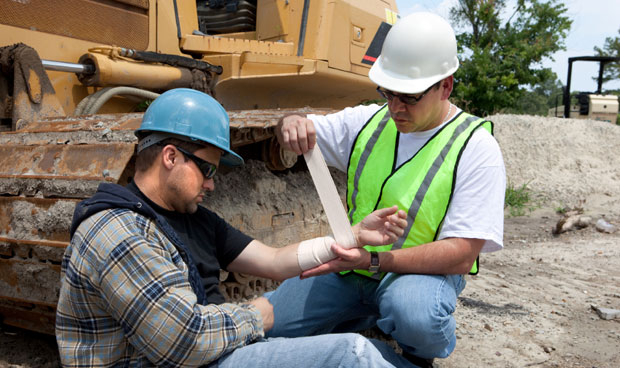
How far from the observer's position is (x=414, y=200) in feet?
7.91

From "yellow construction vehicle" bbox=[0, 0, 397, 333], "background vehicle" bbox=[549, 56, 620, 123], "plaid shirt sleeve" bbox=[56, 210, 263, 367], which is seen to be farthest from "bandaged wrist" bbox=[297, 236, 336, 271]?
"background vehicle" bbox=[549, 56, 620, 123]

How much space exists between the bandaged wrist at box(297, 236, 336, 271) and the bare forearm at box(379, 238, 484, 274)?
22 centimetres

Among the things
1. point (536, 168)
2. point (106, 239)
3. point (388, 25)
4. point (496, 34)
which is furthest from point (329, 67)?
point (496, 34)

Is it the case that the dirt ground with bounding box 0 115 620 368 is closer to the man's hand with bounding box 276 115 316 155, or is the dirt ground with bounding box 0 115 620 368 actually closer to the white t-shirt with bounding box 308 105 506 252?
the white t-shirt with bounding box 308 105 506 252

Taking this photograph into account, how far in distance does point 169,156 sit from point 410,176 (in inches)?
41.2

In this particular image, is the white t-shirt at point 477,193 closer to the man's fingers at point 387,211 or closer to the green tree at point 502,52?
the man's fingers at point 387,211

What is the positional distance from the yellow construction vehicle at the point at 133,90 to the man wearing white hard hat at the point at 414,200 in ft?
2.07

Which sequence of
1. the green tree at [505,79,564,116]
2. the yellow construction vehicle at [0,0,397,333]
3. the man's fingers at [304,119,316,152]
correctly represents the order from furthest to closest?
the green tree at [505,79,564,116], the yellow construction vehicle at [0,0,397,333], the man's fingers at [304,119,316,152]

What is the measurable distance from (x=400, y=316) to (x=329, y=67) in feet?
9.72

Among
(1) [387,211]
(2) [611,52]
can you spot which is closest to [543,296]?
(1) [387,211]

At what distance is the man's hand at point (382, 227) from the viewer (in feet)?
7.31

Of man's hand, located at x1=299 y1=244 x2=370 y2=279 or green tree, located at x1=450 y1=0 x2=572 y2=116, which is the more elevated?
green tree, located at x1=450 y1=0 x2=572 y2=116

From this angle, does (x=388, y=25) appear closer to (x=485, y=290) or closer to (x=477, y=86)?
(x=485, y=290)

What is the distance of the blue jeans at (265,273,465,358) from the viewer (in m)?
2.27
